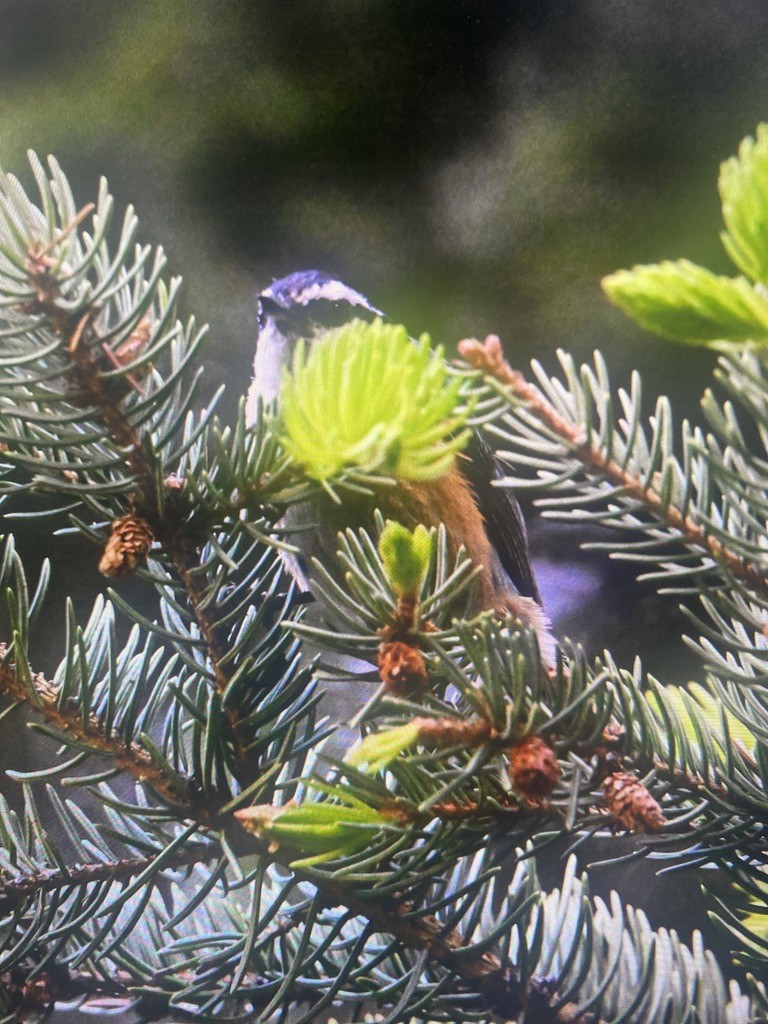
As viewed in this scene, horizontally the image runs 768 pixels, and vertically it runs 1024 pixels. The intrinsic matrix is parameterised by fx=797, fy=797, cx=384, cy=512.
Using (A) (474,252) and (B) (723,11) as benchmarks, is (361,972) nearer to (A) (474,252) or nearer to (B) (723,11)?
(A) (474,252)

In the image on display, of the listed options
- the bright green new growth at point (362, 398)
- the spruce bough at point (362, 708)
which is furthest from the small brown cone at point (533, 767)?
the bright green new growth at point (362, 398)

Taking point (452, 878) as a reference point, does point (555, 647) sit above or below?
above

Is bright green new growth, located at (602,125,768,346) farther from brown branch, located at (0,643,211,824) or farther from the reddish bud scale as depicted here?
brown branch, located at (0,643,211,824)

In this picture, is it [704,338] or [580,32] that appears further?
[580,32]

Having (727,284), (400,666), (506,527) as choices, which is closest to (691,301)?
(727,284)

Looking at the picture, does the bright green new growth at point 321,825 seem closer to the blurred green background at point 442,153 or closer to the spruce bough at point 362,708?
the spruce bough at point 362,708

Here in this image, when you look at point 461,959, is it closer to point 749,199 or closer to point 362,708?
point 362,708

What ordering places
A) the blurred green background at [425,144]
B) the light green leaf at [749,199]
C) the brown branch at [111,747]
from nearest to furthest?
the light green leaf at [749,199] → the brown branch at [111,747] → the blurred green background at [425,144]

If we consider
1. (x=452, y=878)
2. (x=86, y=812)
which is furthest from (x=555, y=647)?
(x=86, y=812)
